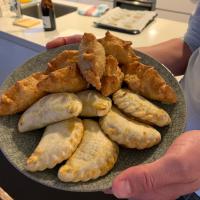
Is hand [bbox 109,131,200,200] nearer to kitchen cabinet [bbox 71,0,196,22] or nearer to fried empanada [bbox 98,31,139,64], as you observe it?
fried empanada [bbox 98,31,139,64]

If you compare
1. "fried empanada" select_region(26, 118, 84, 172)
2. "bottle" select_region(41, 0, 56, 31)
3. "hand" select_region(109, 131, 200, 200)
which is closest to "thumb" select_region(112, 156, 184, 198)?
"hand" select_region(109, 131, 200, 200)

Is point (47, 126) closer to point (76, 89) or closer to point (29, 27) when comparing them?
point (76, 89)

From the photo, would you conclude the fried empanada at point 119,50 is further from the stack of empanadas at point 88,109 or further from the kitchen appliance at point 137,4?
the kitchen appliance at point 137,4

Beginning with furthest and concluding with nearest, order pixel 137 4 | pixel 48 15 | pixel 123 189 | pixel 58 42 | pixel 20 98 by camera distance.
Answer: pixel 137 4 → pixel 48 15 → pixel 58 42 → pixel 20 98 → pixel 123 189

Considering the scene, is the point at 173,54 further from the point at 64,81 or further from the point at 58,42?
the point at 64,81

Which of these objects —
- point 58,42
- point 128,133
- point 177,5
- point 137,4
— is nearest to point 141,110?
point 128,133

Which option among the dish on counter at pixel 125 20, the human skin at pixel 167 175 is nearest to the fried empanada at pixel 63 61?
the human skin at pixel 167 175
